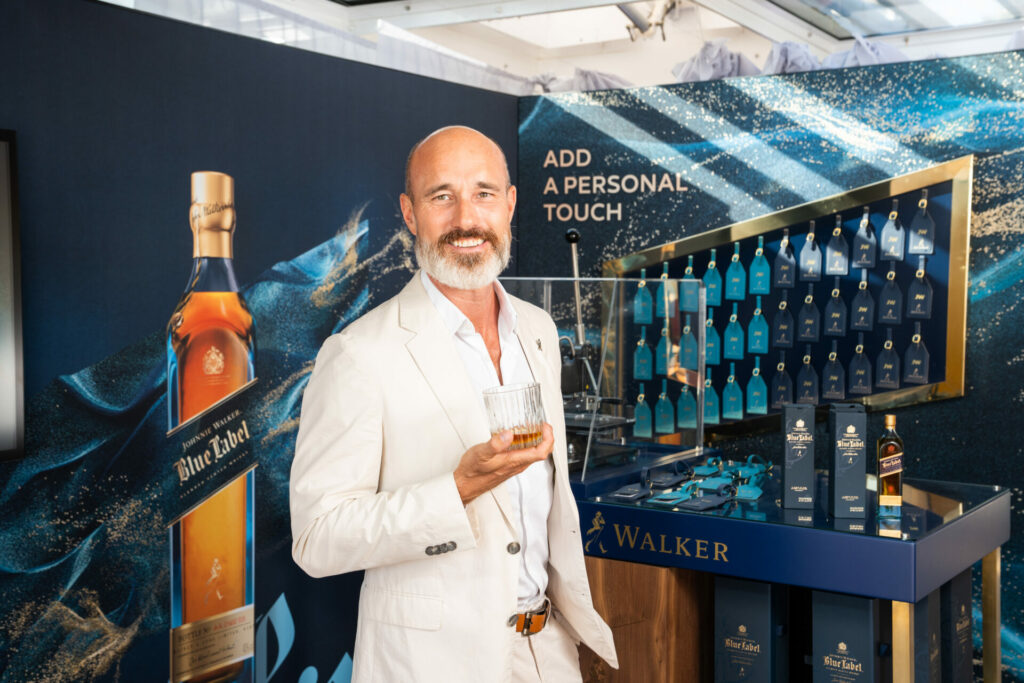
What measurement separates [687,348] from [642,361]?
0.85ft

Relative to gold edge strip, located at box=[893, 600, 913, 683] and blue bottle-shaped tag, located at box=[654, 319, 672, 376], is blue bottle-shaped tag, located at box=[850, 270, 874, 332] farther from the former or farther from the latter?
gold edge strip, located at box=[893, 600, 913, 683]

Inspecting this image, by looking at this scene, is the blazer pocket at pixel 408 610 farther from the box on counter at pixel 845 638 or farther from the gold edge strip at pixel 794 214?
the gold edge strip at pixel 794 214

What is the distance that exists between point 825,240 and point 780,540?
205 centimetres

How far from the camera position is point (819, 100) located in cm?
430

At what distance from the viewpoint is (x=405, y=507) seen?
63.0 inches

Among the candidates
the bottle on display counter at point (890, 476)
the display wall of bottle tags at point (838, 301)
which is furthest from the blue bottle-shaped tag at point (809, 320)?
the bottle on display counter at point (890, 476)

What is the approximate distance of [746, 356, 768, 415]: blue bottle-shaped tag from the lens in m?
4.52

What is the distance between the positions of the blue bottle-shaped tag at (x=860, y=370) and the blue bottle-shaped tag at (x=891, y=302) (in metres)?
0.14

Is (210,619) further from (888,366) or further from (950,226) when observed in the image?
(950,226)

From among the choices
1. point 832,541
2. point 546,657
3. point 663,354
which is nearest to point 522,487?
point 546,657

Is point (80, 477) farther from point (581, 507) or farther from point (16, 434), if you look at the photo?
point (581, 507)

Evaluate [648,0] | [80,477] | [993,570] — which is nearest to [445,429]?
[80,477]

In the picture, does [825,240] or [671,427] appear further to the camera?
[825,240]

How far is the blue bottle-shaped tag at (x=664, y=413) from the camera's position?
3.55 meters
